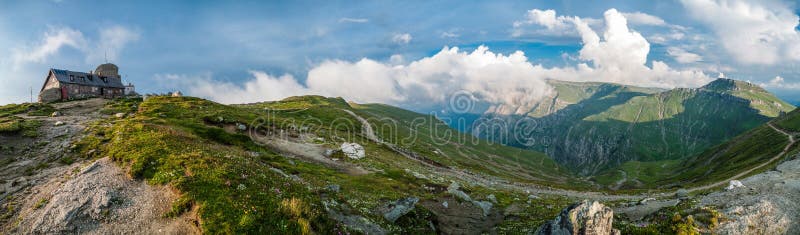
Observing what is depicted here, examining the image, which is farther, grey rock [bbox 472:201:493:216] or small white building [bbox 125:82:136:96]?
small white building [bbox 125:82:136:96]

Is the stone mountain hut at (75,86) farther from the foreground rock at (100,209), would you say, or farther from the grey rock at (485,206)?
the grey rock at (485,206)

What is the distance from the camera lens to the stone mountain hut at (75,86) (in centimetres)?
11000

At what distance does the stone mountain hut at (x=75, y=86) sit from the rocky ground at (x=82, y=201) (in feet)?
344

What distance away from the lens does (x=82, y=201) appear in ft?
76.5

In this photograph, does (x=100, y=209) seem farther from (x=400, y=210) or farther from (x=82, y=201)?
(x=400, y=210)

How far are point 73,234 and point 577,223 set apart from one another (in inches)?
1290

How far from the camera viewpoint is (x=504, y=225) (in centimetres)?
4356

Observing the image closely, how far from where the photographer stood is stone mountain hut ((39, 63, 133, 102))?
361 feet

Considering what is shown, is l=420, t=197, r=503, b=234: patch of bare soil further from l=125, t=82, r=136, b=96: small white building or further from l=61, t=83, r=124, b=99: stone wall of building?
l=125, t=82, r=136, b=96: small white building

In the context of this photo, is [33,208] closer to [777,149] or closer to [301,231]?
[301,231]

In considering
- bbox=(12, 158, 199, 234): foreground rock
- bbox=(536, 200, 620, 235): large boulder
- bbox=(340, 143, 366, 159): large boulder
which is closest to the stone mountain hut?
bbox=(340, 143, 366, 159): large boulder

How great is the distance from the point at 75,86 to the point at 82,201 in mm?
126317

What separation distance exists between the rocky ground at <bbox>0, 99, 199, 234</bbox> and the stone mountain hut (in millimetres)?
104846

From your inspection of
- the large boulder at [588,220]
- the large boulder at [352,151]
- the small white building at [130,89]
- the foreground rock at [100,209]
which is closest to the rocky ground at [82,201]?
the foreground rock at [100,209]
